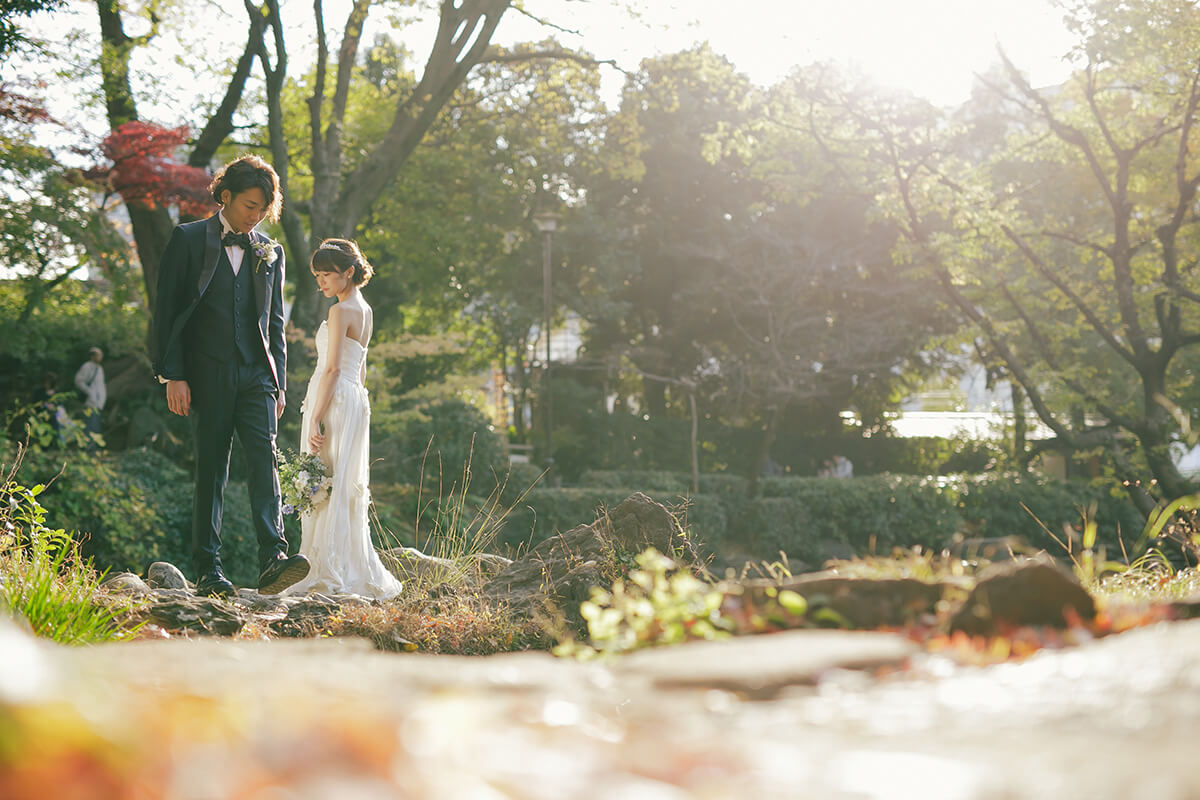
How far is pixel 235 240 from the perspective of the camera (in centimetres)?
620

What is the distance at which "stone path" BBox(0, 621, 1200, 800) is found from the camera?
4.51 ft

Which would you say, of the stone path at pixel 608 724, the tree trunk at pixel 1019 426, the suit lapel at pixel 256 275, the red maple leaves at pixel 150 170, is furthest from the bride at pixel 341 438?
the tree trunk at pixel 1019 426

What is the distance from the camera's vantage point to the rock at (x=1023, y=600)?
2.71 meters

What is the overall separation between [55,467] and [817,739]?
385 inches

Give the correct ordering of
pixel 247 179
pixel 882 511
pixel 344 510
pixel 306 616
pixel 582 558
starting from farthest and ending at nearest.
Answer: pixel 882 511, pixel 344 510, pixel 582 558, pixel 247 179, pixel 306 616

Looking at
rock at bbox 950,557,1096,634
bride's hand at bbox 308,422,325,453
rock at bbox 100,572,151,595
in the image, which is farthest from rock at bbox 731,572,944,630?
bride's hand at bbox 308,422,325,453

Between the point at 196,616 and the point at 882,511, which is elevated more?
the point at 196,616

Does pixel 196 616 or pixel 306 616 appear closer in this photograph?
pixel 196 616

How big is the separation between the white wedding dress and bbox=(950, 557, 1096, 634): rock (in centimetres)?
468

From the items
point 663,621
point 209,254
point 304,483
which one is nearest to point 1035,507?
point 304,483

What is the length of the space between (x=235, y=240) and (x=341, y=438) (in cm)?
142

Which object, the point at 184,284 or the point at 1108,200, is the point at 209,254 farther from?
the point at 1108,200

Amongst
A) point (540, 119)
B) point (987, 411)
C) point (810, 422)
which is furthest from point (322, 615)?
point (987, 411)

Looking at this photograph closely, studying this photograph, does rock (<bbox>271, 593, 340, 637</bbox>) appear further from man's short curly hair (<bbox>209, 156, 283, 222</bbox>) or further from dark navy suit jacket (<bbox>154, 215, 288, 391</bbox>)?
man's short curly hair (<bbox>209, 156, 283, 222</bbox>)
